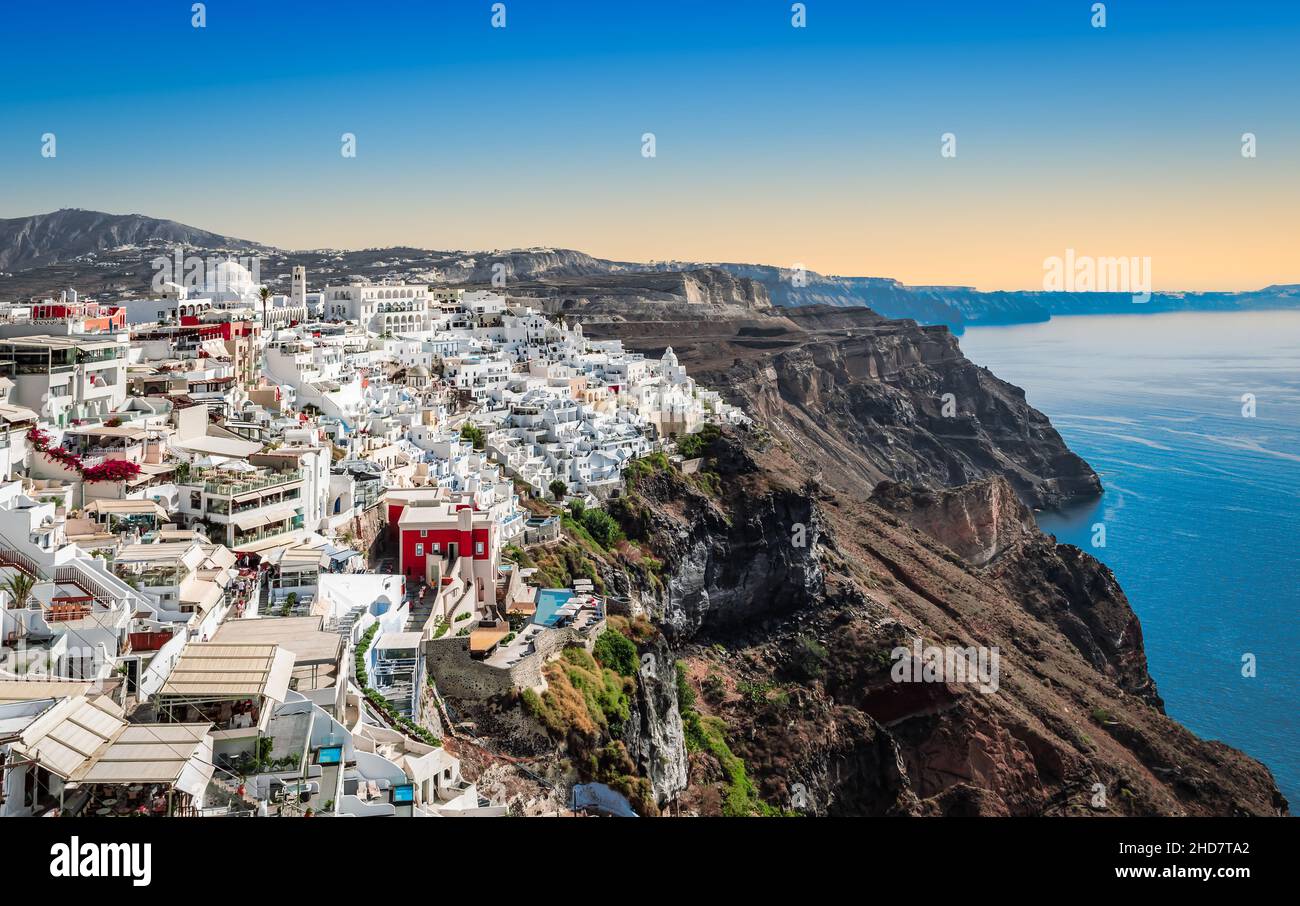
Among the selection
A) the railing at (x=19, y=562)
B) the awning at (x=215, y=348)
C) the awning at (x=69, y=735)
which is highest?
the awning at (x=215, y=348)

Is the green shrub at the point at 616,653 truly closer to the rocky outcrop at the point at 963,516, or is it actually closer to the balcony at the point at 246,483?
the balcony at the point at 246,483

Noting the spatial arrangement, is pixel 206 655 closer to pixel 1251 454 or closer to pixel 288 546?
pixel 288 546

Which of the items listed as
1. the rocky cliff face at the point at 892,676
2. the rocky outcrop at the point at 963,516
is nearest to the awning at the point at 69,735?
the rocky cliff face at the point at 892,676

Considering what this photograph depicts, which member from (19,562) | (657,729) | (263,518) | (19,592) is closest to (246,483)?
(263,518)

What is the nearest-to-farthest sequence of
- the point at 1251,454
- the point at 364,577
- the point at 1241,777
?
the point at 364,577, the point at 1241,777, the point at 1251,454
